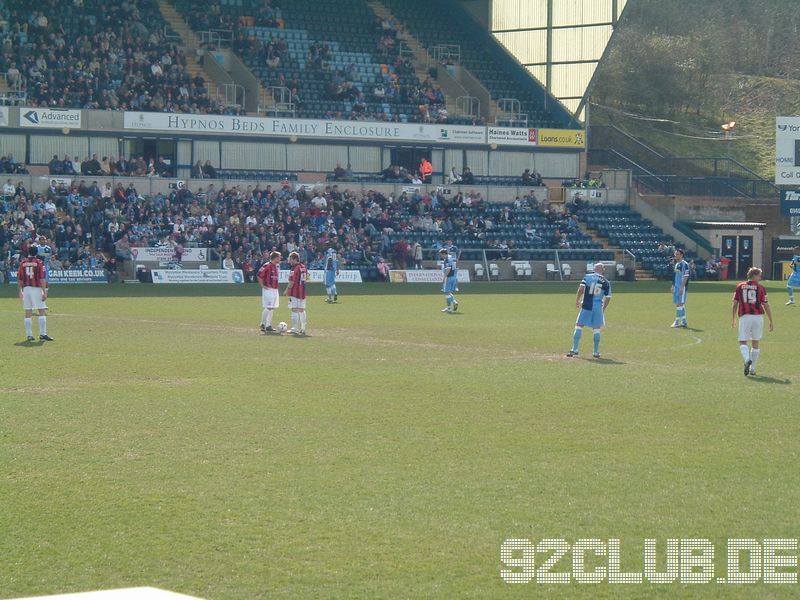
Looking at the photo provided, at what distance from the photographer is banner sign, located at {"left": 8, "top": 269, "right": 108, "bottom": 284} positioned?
152ft

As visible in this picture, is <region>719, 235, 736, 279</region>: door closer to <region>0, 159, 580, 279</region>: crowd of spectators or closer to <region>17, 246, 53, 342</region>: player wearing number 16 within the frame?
<region>0, 159, 580, 279</region>: crowd of spectators

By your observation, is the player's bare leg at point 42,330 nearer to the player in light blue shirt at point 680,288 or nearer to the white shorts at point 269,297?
the white shorts at point 269,297

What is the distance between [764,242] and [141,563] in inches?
2263

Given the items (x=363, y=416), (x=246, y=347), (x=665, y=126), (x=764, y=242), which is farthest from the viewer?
(x=665, y=126)

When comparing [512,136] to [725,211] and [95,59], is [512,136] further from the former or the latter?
[95,59]

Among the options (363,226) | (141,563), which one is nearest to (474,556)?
(141,563)

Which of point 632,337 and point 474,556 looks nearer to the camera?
point 474,556

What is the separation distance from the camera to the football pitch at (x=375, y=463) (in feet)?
29.1

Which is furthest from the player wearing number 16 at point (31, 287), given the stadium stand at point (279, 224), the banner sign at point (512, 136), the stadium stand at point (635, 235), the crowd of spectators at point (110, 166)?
the banner sign at point (512, 136)

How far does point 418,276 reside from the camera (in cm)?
5291

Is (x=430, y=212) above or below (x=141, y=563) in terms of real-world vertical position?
above

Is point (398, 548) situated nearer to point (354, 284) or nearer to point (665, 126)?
point (354, 284)

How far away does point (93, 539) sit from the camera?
Answer: 9500mm

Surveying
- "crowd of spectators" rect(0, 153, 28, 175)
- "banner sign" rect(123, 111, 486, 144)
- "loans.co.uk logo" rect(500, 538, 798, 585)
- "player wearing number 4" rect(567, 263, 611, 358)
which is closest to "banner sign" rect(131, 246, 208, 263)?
"crowd of spectators" rect(0, 153, 28, 175)
